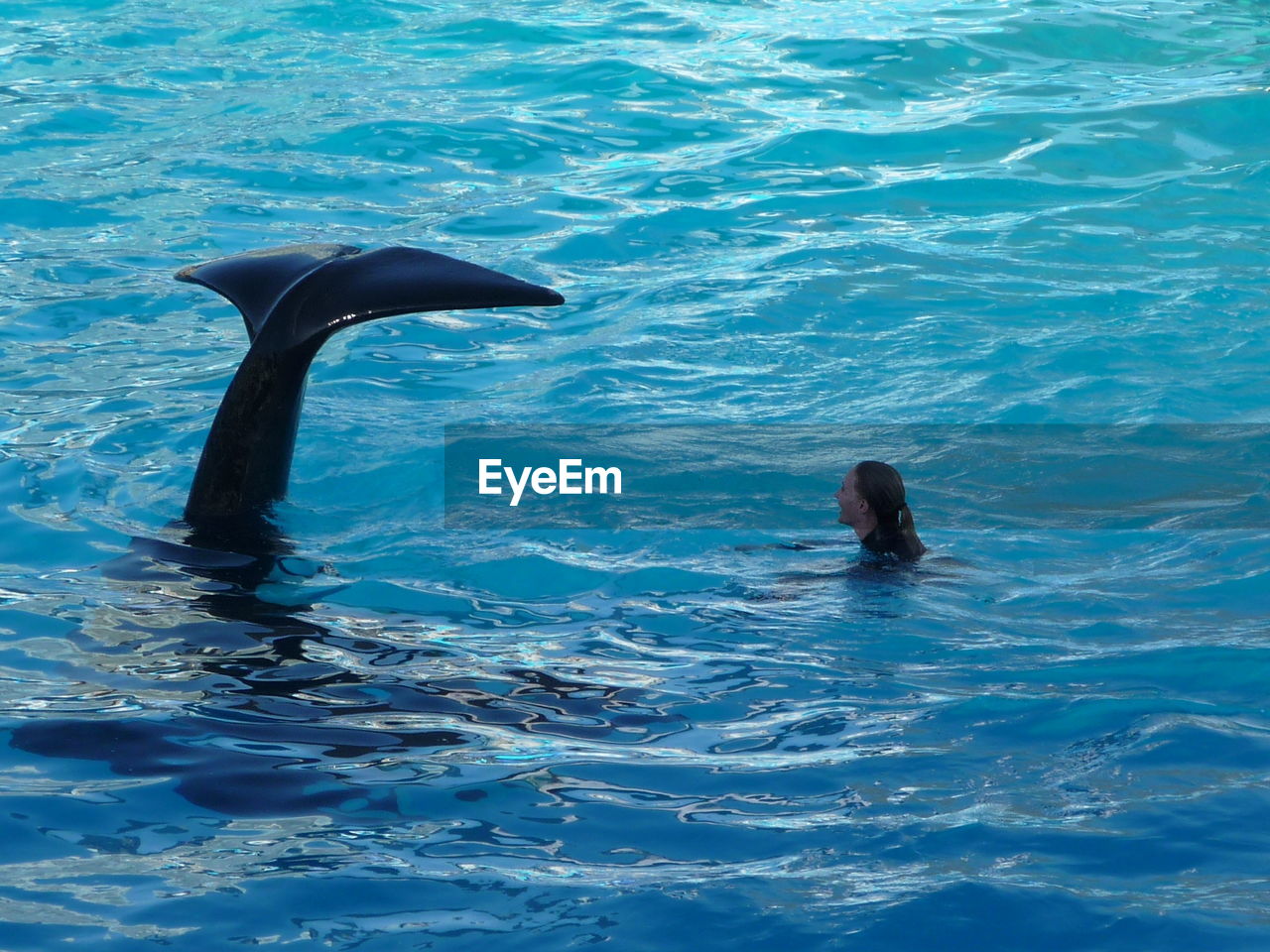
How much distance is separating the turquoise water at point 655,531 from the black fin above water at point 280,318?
417 mm

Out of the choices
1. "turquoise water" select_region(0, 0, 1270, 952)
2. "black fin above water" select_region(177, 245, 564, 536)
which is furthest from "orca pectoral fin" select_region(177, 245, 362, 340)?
"turquoise water" select_region(0, 0, 1270, 952)

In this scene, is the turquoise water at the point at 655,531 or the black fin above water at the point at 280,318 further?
the black fin above water at the point at 280,318

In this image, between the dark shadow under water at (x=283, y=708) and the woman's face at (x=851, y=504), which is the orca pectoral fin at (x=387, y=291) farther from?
the woman's face at (x=851, y=504)

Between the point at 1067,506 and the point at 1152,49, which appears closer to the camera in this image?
the point at 1067,506

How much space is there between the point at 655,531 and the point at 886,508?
138 centimetres

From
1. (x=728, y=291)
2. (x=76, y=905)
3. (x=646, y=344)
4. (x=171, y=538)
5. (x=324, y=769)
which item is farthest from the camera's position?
(x=728, y=291)

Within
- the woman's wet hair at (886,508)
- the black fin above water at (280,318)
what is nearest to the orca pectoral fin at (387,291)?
the black fin above water at (280,318)

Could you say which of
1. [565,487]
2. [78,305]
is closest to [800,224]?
[565,487]

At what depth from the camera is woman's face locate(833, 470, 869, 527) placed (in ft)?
23.2

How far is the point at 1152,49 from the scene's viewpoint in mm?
16219

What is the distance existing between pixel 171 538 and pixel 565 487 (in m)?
2.66

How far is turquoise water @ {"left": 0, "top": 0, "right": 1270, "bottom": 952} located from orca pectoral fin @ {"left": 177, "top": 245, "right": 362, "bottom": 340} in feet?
3.78

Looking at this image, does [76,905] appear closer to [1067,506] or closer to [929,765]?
[929,765]

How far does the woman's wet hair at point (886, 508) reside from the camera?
276 inches
